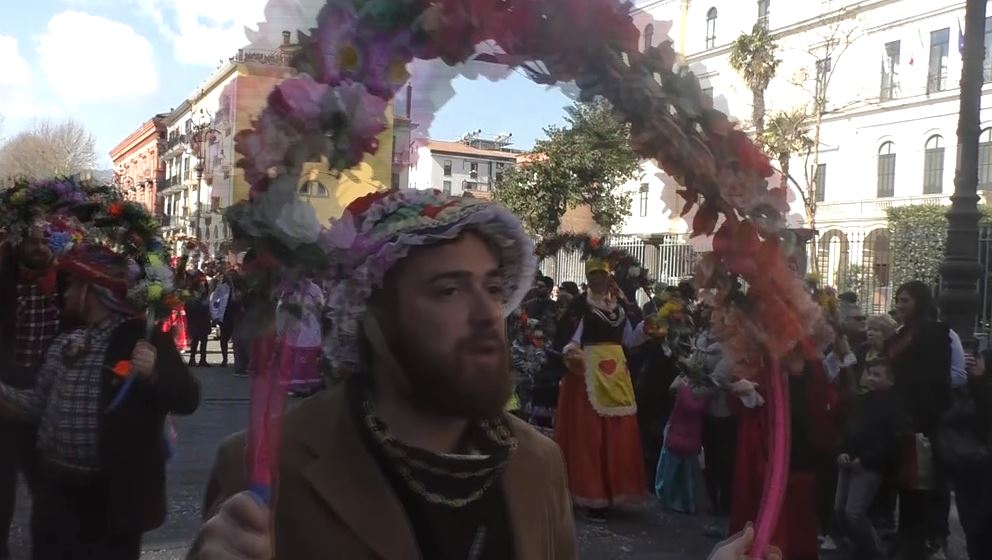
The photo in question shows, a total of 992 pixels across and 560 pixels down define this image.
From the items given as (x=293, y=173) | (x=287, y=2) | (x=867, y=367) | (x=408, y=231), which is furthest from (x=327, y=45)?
(x=867, y=367)

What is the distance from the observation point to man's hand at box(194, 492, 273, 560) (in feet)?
4.84

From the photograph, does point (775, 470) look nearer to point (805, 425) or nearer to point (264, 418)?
point (264, 418)

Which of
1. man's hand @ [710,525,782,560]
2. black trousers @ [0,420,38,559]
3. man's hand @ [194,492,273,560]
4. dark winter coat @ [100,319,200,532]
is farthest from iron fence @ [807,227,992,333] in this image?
man's hand @ [194,492,273,560]

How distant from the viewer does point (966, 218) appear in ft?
27.9

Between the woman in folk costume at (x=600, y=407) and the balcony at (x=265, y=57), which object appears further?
the woman in folk costume at (x=600, y=407)

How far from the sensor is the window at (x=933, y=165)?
30672 mm

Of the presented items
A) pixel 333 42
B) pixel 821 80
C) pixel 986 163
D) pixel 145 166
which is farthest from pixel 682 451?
pixel 986 163

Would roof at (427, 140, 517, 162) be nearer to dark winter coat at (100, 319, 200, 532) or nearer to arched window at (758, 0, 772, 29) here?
dark winter coat at (100, 319, 200, 532)

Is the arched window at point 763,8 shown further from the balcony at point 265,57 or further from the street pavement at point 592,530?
the balcony at point 265,57

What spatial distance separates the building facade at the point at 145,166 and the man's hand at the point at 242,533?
3.44m

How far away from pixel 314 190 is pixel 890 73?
34052mm

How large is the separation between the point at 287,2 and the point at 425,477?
3.25 ft

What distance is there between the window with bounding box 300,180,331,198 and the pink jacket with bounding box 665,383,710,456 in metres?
5.79

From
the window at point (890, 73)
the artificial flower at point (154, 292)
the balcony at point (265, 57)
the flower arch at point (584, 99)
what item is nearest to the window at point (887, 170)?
the window at point (890, 73)
